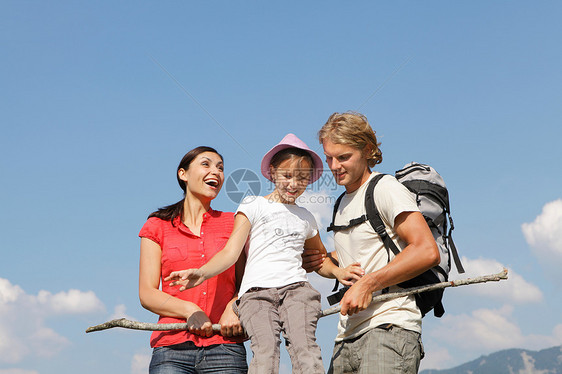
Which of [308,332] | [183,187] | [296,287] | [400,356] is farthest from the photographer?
[183,187]

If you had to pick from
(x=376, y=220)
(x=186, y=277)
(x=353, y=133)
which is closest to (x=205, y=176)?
(x=186, y=277)

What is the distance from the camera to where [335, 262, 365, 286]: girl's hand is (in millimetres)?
5051

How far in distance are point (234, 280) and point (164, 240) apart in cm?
96

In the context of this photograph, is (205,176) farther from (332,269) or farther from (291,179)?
(332,269)

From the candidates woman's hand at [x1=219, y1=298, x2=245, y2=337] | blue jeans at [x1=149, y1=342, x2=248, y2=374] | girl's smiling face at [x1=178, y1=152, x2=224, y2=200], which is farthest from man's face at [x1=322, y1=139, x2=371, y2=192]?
blue jeans at [x1=149, y1=342, x2=248, y2=374]

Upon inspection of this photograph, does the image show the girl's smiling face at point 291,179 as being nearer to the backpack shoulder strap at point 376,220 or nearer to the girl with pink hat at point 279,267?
the girl with pink hat at point 279,267

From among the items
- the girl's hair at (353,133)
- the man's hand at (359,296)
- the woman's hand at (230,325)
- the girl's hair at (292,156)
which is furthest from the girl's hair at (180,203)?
the man's hand at (359,296)

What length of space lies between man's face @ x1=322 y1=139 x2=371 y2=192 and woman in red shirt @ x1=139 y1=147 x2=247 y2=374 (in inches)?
61.5

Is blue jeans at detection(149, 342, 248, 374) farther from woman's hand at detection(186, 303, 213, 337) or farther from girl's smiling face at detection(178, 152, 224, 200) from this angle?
girl's smiling face at detection(178, 152, 224, 200)

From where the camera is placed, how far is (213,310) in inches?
219

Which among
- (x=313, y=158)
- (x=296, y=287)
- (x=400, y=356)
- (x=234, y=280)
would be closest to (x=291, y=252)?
(x=296, y=287)

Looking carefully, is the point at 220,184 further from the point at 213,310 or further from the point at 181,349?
the point at 181,349

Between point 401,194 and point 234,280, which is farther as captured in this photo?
point 234,280

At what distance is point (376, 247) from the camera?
503 cm
